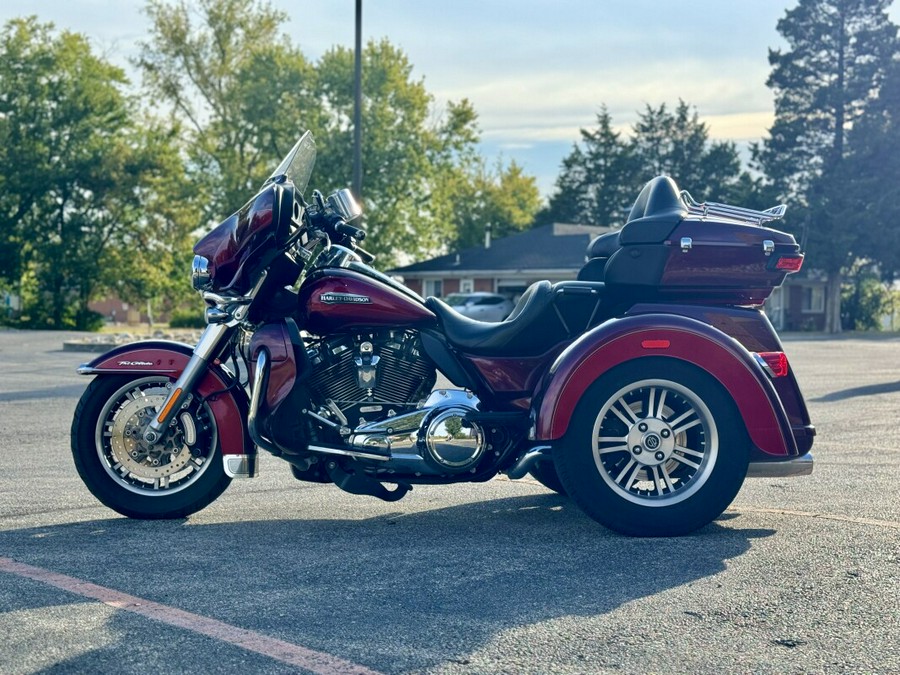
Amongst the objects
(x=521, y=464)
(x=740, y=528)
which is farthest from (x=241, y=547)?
(x=740, y=528)

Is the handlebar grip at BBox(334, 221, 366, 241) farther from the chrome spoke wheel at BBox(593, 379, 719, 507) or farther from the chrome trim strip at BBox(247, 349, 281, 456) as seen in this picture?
the chrome spoke wheel at BBox(593, 379, 719, 507)

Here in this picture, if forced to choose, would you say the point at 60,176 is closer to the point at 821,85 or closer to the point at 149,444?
the point at 821,85

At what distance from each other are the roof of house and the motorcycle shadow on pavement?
4776 centimetres

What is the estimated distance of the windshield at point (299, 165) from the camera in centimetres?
A: 609

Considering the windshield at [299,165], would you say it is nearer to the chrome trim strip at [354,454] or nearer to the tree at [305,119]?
the chrome trim strip at [354,454]

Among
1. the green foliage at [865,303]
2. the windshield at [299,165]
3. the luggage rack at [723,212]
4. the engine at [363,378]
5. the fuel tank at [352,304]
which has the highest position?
the windshield at [299,165]

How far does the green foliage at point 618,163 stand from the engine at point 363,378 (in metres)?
73.0

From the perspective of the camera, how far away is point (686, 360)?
217 inches

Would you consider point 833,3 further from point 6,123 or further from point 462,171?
point 6,123

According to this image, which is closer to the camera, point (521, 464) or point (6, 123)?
point (521, 464)

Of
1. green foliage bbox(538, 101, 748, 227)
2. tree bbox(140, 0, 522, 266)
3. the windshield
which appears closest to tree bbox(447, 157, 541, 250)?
green foliage bbox(538, 101, 748, 227)

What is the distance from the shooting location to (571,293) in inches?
232

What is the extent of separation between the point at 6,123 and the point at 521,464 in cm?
5195

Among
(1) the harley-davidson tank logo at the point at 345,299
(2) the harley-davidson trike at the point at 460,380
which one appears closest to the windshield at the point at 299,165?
(2) the harley-davidson trike at the point at 460,380
